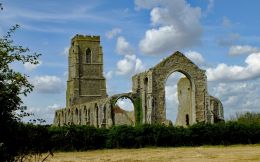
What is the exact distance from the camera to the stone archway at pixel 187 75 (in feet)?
128

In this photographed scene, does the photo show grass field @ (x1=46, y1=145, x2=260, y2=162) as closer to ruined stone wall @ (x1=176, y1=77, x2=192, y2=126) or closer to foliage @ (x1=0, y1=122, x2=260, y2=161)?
foliage @ (x1=0, y1=122, x2=260, y2=161)

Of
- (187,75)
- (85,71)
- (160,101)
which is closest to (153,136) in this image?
(160,101)

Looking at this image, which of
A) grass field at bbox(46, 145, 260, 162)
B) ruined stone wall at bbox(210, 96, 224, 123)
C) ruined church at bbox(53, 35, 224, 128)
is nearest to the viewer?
grass field at bbox(46, 145, 260, 162)

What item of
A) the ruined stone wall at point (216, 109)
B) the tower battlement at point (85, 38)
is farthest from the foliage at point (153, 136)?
the tower battlement at point (85, 38)

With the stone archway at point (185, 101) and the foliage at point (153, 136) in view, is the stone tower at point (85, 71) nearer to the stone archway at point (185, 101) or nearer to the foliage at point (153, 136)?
the stone archway at point (185, 101)

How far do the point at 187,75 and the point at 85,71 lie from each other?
3020 centimetres

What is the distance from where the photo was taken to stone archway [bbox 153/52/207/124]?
128 ft

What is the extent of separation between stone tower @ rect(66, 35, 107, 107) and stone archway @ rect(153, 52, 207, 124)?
88.7 ft

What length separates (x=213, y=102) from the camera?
144 feet

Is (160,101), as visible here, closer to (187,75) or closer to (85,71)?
(187,75)

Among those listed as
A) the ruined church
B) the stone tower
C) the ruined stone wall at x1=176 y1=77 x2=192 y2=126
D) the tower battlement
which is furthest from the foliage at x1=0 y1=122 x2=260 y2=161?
the tower battlement

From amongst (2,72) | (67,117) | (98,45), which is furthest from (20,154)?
(98,45)

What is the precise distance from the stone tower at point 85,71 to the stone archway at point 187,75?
2703cm

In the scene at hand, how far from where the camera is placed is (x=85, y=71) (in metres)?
68.5
